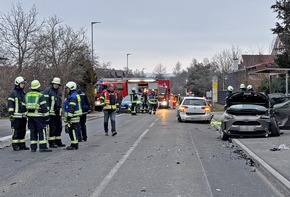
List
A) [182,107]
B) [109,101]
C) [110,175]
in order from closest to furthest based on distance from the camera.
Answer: [110,175] → [109,101] → [182,107]

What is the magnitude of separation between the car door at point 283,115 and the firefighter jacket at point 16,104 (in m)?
8.91

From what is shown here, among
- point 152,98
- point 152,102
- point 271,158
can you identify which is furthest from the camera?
point 152,102

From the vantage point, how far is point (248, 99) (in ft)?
47.3

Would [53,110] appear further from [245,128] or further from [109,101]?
[245,128]

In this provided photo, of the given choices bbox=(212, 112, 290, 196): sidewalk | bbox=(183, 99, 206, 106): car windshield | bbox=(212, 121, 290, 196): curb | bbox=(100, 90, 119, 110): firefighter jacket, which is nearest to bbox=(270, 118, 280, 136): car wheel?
bbox=(212, 112, 290, 196): sidewalk

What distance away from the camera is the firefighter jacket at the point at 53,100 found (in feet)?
38.2

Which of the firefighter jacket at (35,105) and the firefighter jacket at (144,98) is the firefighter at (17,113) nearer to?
the firefighter jacket at (35,105)

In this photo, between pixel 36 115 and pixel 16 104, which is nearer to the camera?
pixel 36 115

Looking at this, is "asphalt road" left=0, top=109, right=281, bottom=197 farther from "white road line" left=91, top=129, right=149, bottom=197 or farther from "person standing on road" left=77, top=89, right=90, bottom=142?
"person standing on road" left=77, top=89, right=90, bottom=142

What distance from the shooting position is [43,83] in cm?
2986

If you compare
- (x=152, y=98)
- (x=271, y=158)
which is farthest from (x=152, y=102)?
(x=271, y=158)

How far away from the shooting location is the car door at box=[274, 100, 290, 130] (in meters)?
14.7

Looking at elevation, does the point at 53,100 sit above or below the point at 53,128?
above

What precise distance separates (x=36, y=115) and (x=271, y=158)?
6.02 meters
